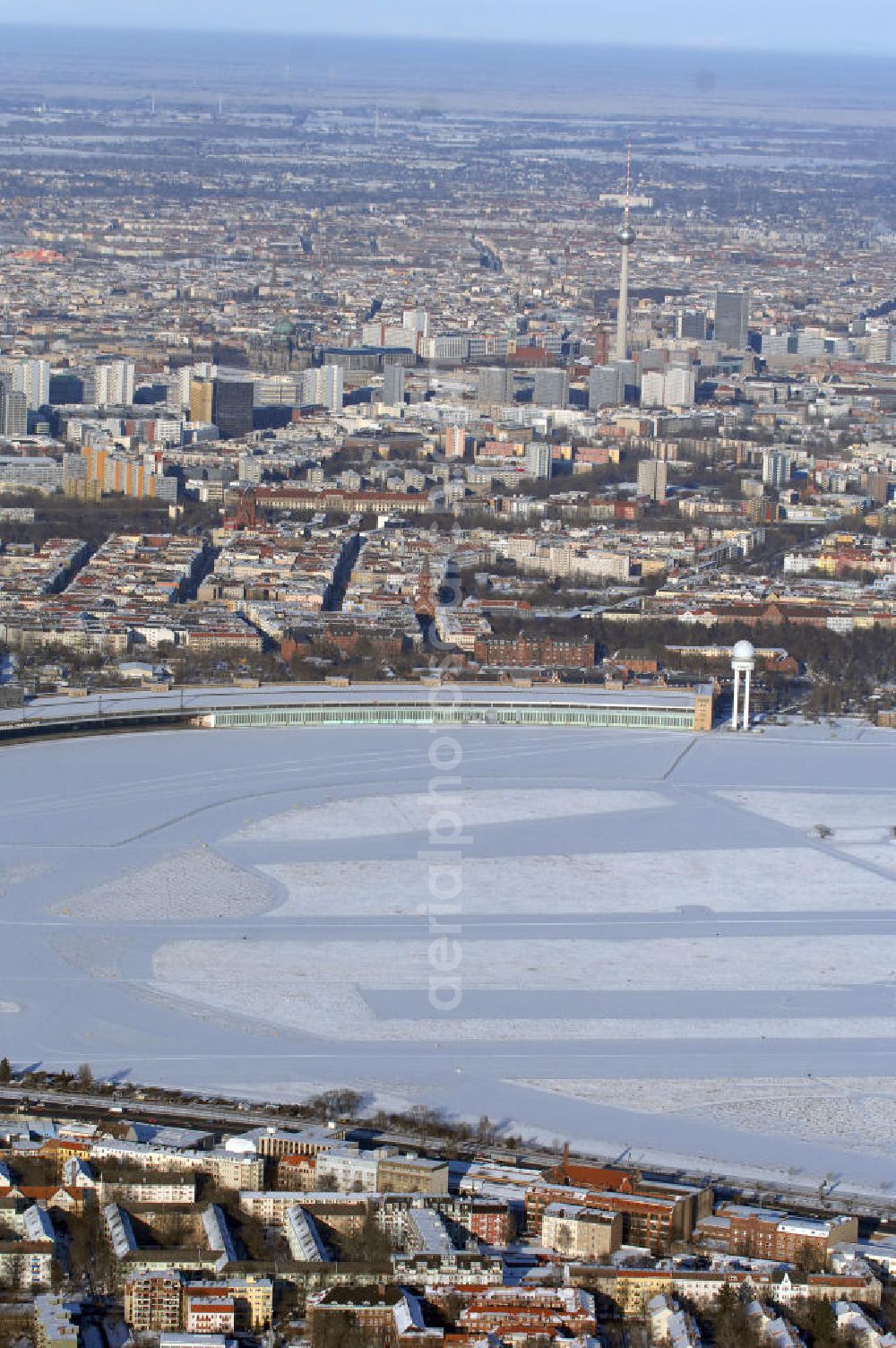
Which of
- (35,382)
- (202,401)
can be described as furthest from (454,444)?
(35,382)

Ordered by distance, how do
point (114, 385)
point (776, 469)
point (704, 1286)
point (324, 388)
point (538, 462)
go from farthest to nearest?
point (324, 388) → point (114, 385) → point (776, 469) → point (538, 462) → point (704, 1286)

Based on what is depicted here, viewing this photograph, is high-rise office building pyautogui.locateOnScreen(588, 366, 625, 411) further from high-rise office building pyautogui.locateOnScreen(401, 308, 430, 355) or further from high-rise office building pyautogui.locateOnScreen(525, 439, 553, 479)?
high-rise office building pyautogui.locateOnScreen(525, 439, 553, 479)

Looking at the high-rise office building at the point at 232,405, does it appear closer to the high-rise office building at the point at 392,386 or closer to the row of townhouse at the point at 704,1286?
the high-rise office building at the point at 392,386

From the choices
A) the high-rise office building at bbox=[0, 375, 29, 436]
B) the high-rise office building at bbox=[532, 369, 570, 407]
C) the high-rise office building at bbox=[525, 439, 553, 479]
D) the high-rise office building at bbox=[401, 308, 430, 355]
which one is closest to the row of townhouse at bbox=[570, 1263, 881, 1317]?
the high-rise office building at bbox=[525, 439, 553, 479]

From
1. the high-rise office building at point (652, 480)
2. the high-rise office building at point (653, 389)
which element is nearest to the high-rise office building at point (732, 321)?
the high-rise office building at point (653, 389)

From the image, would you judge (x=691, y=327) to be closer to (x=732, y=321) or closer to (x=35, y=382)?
(x=732, y=321)

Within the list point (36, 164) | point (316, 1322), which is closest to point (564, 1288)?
point (316, 1322)
